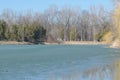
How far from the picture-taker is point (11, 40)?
111312 mm

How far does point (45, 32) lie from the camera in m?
118

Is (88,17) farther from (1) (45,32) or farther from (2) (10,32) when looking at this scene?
(2) (10,32)

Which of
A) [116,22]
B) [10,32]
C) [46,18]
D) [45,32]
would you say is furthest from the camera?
[46,18]

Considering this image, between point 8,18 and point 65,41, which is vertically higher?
point 8,18

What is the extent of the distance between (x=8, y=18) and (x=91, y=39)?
2903cm

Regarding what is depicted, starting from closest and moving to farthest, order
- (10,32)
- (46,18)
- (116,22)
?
1. (116,22)
2. (10,32)
3. (46,18)

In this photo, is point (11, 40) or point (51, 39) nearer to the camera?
point (11, 40)

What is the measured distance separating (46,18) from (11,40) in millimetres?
19533

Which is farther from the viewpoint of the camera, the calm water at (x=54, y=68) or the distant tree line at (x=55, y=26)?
the distant tree line at (x=55, y=26)

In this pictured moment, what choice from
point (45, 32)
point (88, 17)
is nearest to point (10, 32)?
point (45, 32)

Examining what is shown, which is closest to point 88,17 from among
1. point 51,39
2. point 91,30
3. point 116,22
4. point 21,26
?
point 91,30

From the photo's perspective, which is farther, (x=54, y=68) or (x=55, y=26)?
(x=55, y=26)

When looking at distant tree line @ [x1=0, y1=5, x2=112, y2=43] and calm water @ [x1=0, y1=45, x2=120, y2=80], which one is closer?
calm water @ [x1=0, y1=45, x2=120, y2=80]

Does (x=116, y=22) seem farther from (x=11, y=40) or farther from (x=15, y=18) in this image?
(x=15, y=18)
